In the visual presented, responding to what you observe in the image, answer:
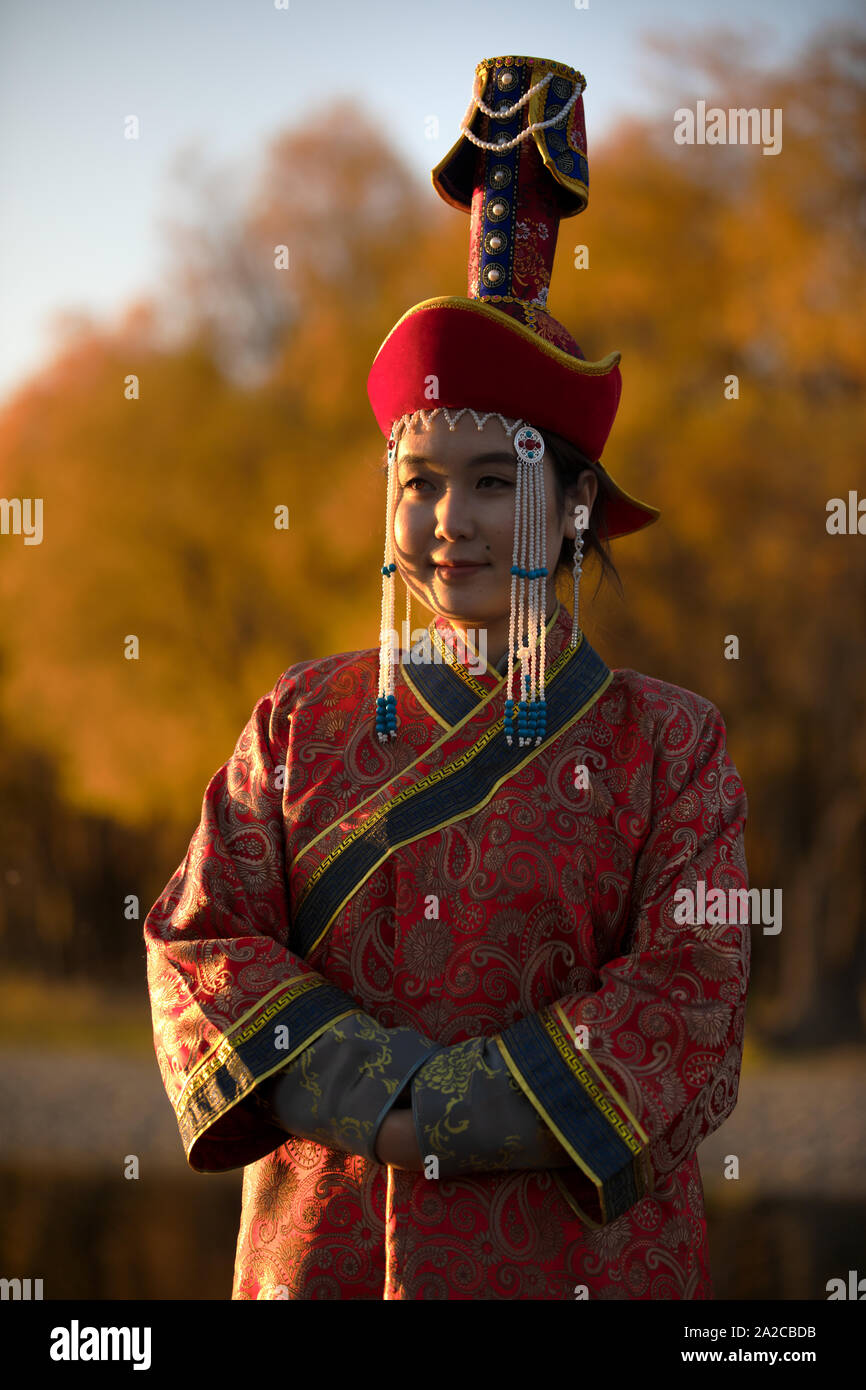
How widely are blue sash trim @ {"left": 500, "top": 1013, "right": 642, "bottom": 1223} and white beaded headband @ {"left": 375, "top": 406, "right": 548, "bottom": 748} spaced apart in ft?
1.22

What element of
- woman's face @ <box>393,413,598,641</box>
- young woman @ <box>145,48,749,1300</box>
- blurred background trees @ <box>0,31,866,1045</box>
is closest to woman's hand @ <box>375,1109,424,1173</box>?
young woman @ <box>145,48,749,1300</box>

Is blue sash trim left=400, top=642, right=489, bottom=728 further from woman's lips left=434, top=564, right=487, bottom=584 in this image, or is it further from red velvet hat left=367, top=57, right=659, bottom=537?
red velvet hat left=367, top=57, right=659, bottom=537

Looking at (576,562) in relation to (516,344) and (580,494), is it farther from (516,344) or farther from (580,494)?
(516,344)

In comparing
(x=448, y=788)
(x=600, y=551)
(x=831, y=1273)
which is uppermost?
(x=600, y=551)

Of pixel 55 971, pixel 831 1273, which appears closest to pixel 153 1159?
pixel 55 971

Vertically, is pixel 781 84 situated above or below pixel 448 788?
above

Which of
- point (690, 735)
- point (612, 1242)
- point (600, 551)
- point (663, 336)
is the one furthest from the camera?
point (663, 336)

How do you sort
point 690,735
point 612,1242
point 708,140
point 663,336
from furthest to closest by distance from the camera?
point 663,336 < point 708,140 < point 690,735 < point 612,1242

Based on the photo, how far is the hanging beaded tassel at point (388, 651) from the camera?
1561mm

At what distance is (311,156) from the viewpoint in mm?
5547

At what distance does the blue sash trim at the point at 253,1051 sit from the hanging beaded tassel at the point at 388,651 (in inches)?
12.4

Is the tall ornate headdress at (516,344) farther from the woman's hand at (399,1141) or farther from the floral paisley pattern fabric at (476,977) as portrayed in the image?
the woman's hand at (399,1141)

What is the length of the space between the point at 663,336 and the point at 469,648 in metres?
4.28

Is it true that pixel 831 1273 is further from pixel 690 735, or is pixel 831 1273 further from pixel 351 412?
pixel 351 412
